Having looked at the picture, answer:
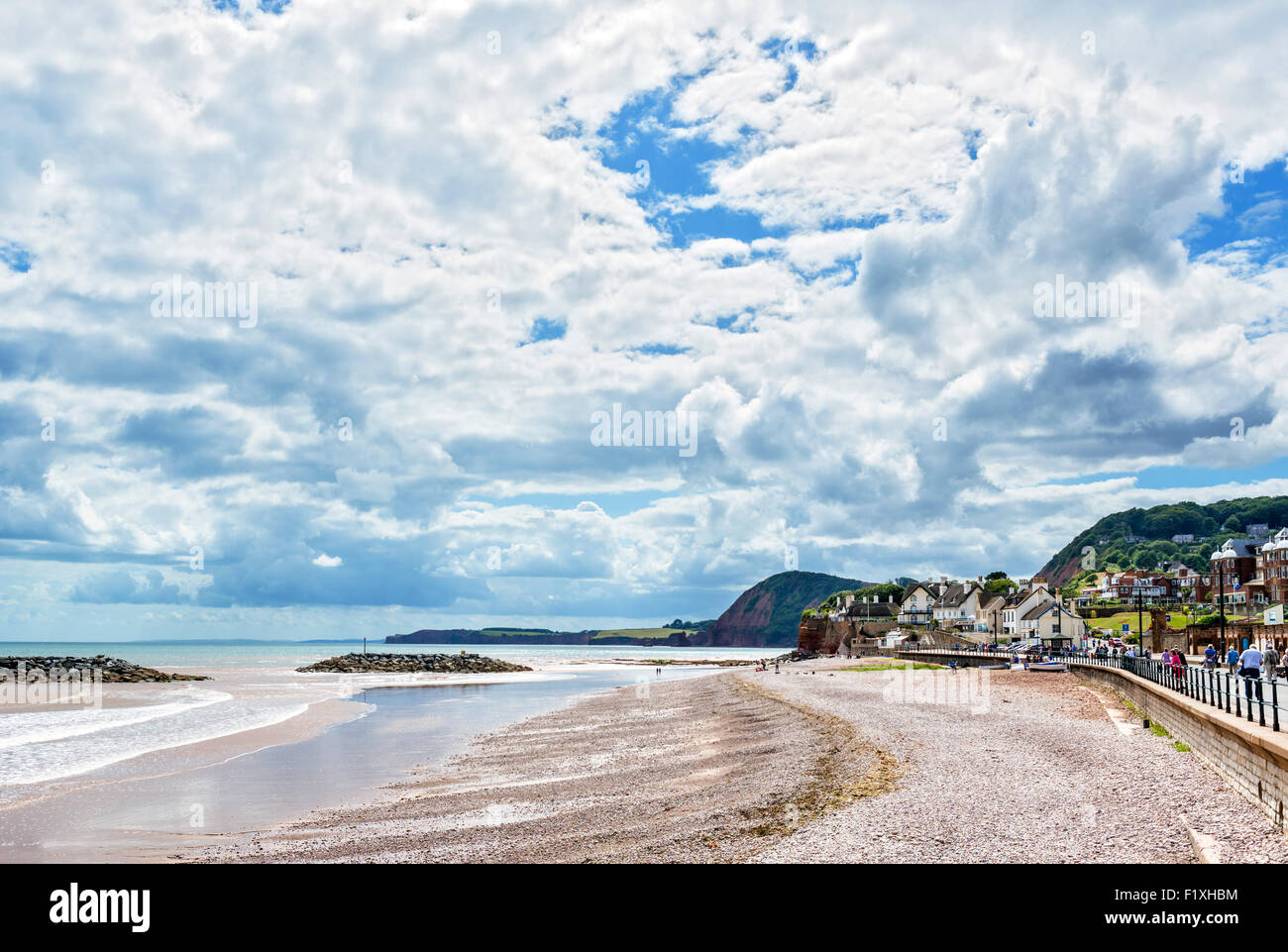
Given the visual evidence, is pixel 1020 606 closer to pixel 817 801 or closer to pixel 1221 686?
pixel 1221 686

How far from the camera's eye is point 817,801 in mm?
15586

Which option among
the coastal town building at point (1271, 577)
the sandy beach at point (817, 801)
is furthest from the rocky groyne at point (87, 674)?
the coastal town building at point (1271, 577)

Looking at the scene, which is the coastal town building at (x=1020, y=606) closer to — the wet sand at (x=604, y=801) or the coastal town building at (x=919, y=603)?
the coastal town building at (x=919, y=603)

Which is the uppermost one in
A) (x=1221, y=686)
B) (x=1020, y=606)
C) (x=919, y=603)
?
(x=1221, y=686)

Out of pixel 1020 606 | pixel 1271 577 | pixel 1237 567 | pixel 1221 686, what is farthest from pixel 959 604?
pixel 1221 686

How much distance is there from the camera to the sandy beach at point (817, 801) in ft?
39.5

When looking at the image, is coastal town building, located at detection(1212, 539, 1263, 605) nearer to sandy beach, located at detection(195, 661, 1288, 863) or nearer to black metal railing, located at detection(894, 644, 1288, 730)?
black metal railing, located at detection(894, 644, 1288, 730)

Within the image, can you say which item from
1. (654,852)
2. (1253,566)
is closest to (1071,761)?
(654,852)

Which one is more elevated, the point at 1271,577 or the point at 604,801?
the point at 604,801

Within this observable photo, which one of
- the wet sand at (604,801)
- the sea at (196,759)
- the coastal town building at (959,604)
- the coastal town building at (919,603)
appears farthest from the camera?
the coastal town building at (919,603)

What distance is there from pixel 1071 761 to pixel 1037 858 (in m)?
8.71
